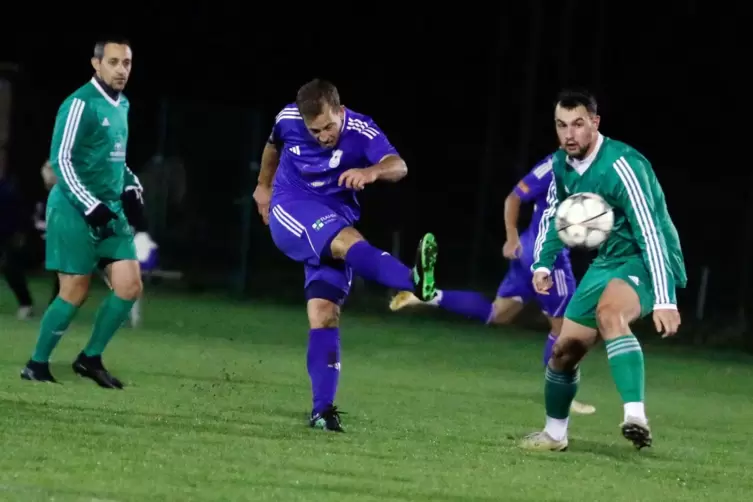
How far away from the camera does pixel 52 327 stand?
28.3ft

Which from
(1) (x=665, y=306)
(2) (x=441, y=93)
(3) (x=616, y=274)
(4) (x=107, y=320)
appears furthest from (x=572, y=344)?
(2) (x=441, y=93)

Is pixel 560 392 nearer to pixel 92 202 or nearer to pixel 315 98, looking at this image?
pixel 315 98

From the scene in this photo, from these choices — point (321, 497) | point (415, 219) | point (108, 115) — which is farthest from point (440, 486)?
point (415, 219)

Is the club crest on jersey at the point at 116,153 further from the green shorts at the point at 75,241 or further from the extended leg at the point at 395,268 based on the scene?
the extended leg at the point at 395,268

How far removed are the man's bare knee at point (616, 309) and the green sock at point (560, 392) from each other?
35cm

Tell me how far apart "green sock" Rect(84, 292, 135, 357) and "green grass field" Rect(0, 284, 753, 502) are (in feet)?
0.88

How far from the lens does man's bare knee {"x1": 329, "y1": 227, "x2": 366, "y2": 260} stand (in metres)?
7.09

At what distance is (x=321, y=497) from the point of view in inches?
207

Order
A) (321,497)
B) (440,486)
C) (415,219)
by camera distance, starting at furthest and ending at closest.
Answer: (415,219) → (440,486) → (321,497)

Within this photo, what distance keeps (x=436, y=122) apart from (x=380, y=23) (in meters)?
2.26

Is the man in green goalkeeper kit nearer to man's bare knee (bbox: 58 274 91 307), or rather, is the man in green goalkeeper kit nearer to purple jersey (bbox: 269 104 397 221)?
purple jersey (bbox: 269 104 397 221)

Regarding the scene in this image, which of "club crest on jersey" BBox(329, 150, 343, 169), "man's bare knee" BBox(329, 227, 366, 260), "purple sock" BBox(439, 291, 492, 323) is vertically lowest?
"purple sock" BBox(439, 291, 492, 323)

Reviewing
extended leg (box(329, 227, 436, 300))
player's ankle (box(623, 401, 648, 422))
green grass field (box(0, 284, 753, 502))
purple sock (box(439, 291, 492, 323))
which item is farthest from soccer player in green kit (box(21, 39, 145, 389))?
player's ankle (box(623, 401, 648, 422))

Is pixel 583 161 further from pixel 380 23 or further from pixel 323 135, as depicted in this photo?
pixel 380 23
